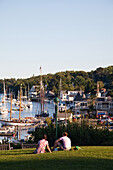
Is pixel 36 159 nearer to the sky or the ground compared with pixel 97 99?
nearer to the ground

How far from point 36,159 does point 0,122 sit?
6113 cm

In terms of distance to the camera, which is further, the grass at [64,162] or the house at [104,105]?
the house at [104,105]

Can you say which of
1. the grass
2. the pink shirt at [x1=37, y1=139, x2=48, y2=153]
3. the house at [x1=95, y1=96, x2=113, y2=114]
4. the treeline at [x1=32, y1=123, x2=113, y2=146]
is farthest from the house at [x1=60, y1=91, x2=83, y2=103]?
the grass

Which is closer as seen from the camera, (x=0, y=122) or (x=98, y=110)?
(x=0, y=122)

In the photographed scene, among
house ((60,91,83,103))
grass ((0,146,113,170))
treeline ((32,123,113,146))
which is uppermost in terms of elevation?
house ((60,91,83,103))

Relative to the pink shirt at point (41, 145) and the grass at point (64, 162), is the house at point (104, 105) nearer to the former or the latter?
the pink shirt at point (41, 145)

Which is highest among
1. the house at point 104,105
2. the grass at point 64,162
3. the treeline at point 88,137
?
the house at point 104,105

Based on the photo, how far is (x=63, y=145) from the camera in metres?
16.0

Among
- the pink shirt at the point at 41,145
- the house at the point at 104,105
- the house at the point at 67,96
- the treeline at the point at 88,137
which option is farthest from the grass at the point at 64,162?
the house at the point at 67,96

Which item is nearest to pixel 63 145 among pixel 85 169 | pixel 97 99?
pixel 85 169

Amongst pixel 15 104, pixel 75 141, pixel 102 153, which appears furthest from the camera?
pixel 15 104

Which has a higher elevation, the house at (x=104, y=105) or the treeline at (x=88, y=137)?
the house at (x=104, y=105)

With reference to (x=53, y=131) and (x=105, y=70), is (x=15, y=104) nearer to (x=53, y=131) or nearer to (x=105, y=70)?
(x=105, y=70)

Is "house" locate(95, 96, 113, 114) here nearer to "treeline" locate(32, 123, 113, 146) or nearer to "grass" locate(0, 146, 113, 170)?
"treeline" locate(32, 123, 113, 146)
